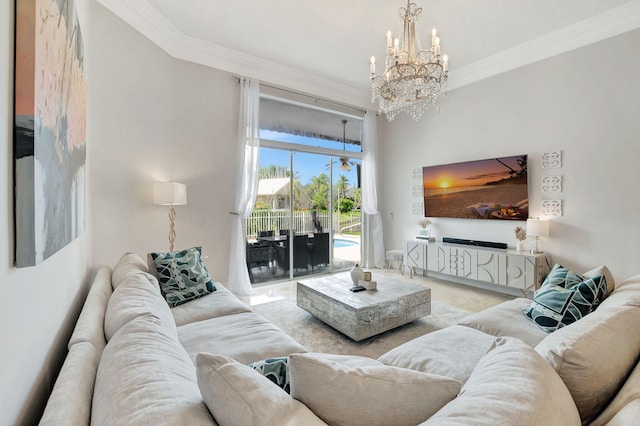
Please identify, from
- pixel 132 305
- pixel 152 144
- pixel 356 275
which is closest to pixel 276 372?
pixel 132 305

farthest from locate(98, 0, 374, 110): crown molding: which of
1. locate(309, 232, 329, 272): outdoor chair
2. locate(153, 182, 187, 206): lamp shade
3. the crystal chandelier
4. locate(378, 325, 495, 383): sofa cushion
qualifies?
locate(378, 325, 495, 383): sofa cushion

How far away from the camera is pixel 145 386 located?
0.79 metres

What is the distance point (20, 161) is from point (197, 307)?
1.78 meters

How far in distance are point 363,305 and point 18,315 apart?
7.57ft

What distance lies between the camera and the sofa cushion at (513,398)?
64 centimetres

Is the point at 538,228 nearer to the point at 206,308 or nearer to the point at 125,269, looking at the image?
the point at 206,308

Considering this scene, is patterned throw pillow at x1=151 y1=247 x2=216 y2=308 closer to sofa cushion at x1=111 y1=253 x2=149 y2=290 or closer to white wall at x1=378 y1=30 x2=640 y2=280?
sofa cushion at x1=111 y1=253 x2=149 y2=290

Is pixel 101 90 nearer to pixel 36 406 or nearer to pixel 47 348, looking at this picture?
pixel 47 348

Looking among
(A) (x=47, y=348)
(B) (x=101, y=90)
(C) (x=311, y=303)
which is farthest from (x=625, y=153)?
(B) (x=101, y=90)

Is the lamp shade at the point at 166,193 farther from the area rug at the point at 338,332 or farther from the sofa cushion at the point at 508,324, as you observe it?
the sofa cushion at the point at 508,324

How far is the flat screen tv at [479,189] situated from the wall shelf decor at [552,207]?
19 centimetres

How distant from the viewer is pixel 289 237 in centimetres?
506

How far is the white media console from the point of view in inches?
149

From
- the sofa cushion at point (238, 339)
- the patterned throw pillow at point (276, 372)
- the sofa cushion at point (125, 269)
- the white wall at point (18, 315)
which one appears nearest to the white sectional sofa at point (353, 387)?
the white wall at point (18, 315)
